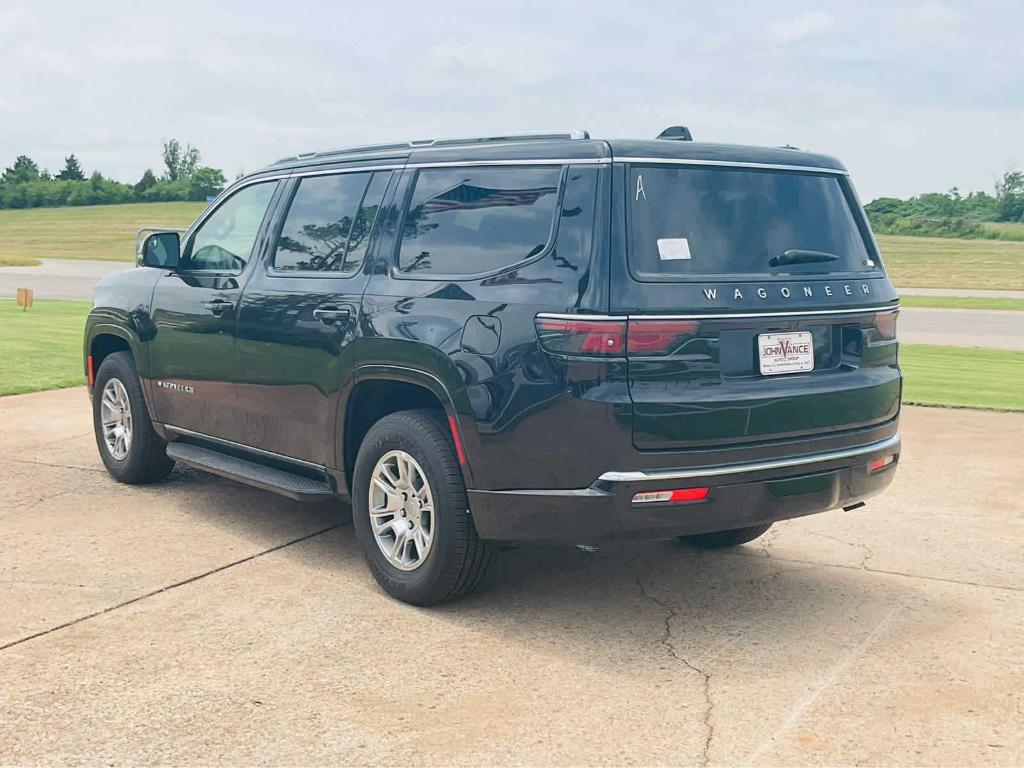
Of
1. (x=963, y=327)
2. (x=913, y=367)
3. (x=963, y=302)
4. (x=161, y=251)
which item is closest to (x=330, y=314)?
(x=161, y=251)

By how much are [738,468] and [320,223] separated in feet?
8.25

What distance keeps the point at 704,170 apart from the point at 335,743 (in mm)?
2594

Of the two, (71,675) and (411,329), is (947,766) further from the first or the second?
(71,675)

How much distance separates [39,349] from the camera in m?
14.5

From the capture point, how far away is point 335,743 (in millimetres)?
3732

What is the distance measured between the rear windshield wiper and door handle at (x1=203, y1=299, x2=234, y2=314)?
2.90 metres

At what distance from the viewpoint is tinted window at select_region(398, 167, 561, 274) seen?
4.75 m

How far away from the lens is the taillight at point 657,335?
4.38 meters

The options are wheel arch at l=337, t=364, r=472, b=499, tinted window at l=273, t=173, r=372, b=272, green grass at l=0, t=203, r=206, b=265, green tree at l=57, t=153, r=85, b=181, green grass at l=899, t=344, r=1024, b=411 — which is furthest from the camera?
green tree at l=57, t=153, r=85, b=181

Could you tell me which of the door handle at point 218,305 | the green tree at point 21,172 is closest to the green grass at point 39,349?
the door handle at point 218,305

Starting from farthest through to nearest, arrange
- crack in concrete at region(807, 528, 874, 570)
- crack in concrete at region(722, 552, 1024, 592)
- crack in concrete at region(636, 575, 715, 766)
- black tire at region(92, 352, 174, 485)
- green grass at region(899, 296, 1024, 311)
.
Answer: green grass at region(899, 296, 1024, 311), black tire at region(92, 352, 174, 485), crack in concrete at region(807, 528, 874, 570), crack in concrete at region(722, 552, 1024, 592), crack in concrete at region(636, 575, 715, 766)

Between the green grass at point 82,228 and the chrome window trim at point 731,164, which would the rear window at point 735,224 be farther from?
the green grass at point 82,228

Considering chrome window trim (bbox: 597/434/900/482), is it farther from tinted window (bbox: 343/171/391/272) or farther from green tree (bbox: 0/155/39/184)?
green tree (bbox: 0/155/39/184)

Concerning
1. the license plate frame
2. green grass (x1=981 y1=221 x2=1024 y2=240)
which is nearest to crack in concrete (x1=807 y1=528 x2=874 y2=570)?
Result: the license plate frame
